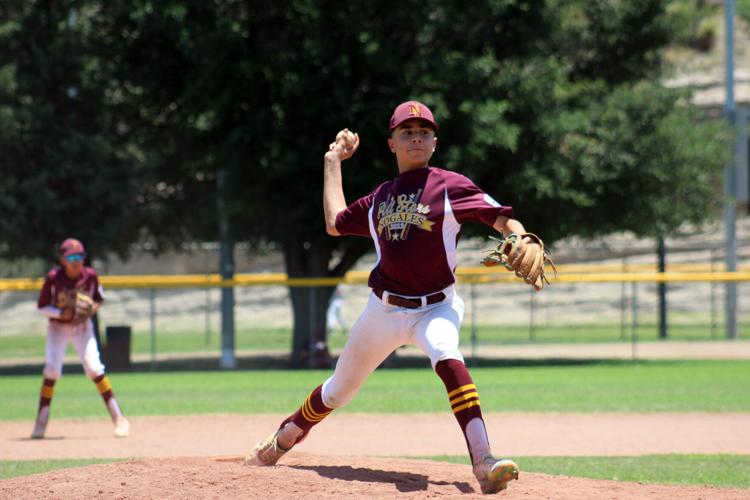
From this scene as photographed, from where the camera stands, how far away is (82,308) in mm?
10805

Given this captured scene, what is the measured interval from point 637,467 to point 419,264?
336cm

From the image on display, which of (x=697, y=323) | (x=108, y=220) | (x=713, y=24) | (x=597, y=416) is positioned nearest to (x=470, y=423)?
(x=597, y=416)

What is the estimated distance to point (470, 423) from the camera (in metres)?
5.83

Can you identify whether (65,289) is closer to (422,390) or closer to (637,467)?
(637,467)

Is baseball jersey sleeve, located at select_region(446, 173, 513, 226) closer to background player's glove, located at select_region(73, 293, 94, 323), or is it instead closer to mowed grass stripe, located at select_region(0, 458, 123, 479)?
mowed grass stripe, located at select_region(0, 458, 123, 479)

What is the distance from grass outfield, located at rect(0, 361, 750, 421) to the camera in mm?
13555

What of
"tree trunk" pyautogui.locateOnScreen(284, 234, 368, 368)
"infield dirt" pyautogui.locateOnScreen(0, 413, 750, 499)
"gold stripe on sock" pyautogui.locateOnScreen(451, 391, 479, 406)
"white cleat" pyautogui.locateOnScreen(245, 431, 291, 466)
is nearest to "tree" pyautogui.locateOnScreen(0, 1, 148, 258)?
"tree trunk" pyautogui.locateOnScreen(284, 234, 368, 368)

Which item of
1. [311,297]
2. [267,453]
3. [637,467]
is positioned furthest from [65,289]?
[311,297]

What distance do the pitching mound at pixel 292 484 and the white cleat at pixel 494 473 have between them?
7cm

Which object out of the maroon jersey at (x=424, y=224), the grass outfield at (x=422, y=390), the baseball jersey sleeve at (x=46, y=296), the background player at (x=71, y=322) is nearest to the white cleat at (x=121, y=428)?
the background player at (x=71, y=322)

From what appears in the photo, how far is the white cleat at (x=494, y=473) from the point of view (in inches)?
218

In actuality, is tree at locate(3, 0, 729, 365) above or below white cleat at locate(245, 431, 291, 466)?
above

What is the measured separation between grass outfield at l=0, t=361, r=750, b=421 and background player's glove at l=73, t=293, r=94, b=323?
264 cm

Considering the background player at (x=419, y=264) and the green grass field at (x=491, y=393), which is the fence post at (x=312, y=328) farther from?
the background player at (x=419, y=264)
